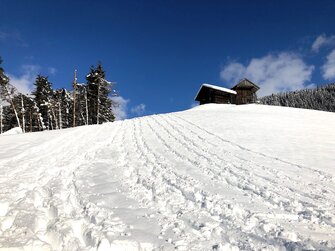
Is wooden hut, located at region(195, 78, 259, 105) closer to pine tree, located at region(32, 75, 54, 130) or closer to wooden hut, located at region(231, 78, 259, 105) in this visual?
wooden hut, located at region(231, 78, 259, 105)

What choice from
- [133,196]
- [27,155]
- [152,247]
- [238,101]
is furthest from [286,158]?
[238,101]

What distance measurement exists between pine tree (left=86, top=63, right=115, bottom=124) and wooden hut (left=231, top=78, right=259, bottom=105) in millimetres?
23266

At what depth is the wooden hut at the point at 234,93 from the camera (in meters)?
55.9

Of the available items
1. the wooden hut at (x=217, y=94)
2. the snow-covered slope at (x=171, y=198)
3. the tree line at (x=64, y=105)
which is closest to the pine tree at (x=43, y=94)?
the tree line at (x=64, y=105)

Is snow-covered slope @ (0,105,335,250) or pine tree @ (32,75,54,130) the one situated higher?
pine tree @ (32,75,54,130)

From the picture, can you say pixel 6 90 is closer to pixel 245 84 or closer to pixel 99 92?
pixel 99 92

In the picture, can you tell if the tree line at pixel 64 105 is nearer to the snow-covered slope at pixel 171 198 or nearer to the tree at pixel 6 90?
the tree at pixel 6 90

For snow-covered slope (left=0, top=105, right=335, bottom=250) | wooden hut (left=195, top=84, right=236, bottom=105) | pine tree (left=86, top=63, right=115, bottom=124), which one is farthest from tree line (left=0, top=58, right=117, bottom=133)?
snow-covered slope (left=0, top=105, right=335, bottom=250)

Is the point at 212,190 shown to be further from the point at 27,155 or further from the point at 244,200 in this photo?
the point at 27,155

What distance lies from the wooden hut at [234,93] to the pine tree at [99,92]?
18228 millimetres

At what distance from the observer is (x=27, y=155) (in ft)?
43.7

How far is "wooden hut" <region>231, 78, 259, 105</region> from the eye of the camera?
187 feet

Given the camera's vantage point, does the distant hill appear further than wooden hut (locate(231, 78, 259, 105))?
Yes

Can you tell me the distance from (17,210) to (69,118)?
5219cm
